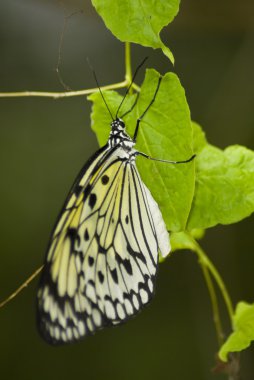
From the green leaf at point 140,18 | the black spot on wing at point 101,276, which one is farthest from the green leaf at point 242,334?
the green leaf at point 140,18

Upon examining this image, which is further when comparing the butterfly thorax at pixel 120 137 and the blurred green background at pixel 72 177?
the blurred green background at pixel 72 177

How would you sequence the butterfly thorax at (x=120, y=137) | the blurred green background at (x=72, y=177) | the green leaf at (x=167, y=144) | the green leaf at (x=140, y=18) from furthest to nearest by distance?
the blurred green background at (x=72, y=177), the butterfly thorax at (x=120, y=137), the green leaf at (x=167, y=144), the green leaf at (x=140, y=18)

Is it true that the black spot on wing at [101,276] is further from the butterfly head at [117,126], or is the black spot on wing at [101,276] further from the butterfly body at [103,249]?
the butterfly head at [117,126]

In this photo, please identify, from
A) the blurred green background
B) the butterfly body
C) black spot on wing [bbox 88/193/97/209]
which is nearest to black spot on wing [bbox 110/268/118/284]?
the butterfly body

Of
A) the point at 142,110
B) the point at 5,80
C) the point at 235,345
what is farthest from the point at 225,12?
the point at 5,80

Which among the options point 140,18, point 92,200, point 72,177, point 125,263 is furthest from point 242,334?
point 72,177

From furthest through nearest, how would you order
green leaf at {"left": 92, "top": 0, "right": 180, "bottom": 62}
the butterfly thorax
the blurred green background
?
the blurred green background
the butterfly thorax
green leaf at {"left": 92, "top": 0, "right": 180, "bottom": 62}

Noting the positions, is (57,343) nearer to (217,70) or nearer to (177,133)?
(177,133)

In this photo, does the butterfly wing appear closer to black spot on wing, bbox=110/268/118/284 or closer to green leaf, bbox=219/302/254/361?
black spot on wing, bbox=110/268/118/284
